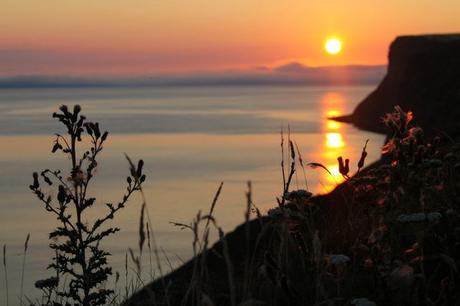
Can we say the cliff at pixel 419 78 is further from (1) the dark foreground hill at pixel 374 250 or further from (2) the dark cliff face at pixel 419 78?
(1) the dark foreground hill at pixel 374 250

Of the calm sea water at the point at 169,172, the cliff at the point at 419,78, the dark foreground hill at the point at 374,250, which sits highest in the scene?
the cliff at the point at 419,78

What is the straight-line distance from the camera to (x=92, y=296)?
6.46 meters

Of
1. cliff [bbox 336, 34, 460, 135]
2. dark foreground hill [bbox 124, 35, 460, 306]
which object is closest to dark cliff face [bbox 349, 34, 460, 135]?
cliff [bbox 336, 34, 460, 135]

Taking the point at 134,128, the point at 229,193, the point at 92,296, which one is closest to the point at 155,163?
the point at 229,193

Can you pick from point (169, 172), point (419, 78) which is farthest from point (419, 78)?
point (169, 172)

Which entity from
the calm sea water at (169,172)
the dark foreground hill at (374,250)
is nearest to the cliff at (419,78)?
the calm sea water at (169,172)

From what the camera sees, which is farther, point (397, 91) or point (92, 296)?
point (397, 91)

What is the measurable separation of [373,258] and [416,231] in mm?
324

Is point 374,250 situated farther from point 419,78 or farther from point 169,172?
point 419,78

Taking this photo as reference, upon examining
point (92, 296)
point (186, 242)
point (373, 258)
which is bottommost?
point (186, 242)

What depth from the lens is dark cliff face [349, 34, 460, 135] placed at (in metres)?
107

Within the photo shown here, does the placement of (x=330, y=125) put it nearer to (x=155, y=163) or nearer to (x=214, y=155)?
(x=214, y=155)

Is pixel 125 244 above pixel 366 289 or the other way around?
the other way around

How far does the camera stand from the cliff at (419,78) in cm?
10731
